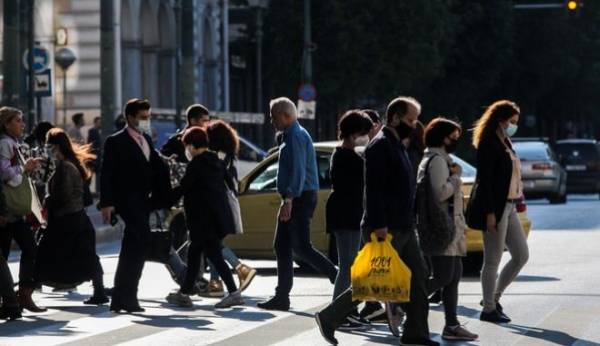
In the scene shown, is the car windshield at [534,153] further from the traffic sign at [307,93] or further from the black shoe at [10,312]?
the black shoe at [10,312]

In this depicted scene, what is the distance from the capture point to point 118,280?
15.1 meters

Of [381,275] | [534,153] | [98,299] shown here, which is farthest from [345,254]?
[534,153]

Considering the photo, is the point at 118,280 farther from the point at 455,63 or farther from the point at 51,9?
the point at 455,63

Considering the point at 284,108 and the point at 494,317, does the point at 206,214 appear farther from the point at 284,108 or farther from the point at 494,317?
the point at 494,317

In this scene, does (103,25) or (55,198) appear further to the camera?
(103,25)

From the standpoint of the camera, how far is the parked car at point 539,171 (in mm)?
41125

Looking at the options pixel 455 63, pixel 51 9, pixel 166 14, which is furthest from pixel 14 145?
pixel 455 63

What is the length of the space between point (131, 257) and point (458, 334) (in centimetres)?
362

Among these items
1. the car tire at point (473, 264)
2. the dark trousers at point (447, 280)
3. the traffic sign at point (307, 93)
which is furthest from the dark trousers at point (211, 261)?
the traffic sign at point (307, 93)

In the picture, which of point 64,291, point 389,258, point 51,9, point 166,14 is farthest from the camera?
point 166,14

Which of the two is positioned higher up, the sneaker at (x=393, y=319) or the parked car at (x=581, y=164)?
the sneaker at (x=393, y=319)

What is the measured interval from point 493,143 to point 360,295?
2.34m

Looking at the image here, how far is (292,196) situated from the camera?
1470 centimetres

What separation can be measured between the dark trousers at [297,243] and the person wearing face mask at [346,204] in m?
1.19
